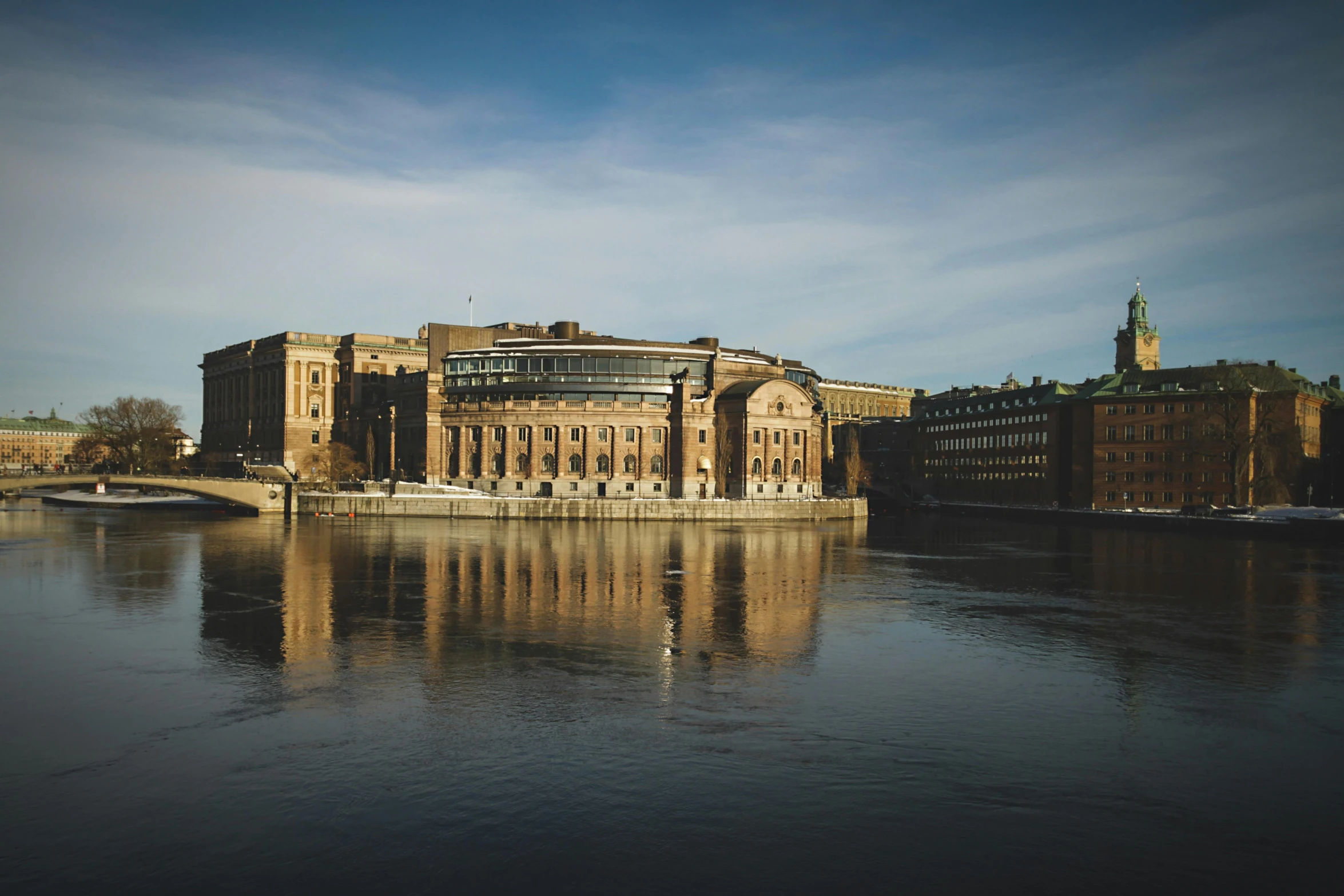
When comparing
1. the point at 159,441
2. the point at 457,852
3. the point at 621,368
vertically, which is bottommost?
the point at 457,852

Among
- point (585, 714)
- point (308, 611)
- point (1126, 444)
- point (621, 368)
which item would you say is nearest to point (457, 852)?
point (585, 714)

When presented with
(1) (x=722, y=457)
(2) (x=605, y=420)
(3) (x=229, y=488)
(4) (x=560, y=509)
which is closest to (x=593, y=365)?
(2) (x=605, y=420)

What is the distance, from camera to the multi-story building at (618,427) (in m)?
124

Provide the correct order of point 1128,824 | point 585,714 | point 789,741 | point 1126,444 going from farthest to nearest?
point 1126,444 → point 585,714 → point 789,741 → point 1128,824

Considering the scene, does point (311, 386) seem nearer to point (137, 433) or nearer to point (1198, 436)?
point (137, 433)

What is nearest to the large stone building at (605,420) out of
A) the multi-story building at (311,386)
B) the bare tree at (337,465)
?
the bare tree at (337,465)

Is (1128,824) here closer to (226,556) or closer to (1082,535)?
(226,556)

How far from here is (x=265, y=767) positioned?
1900 centimetres

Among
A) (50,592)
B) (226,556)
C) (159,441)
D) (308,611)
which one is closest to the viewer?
(308,611)

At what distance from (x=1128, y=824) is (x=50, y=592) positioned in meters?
43.0

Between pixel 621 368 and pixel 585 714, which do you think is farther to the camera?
pixel 621 368

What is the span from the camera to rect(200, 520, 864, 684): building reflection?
30.9 meters

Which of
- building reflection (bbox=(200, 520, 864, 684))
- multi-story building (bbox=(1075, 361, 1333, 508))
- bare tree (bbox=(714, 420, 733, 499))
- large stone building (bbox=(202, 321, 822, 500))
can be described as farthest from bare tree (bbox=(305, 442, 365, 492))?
multi-story building (bbox=(1075, 361, 1333, 508))

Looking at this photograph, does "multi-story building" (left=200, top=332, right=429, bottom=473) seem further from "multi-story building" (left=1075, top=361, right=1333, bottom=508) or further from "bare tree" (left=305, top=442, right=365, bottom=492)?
"multi-story building" (left=1075, top=361, right=1333, bottom=508)
